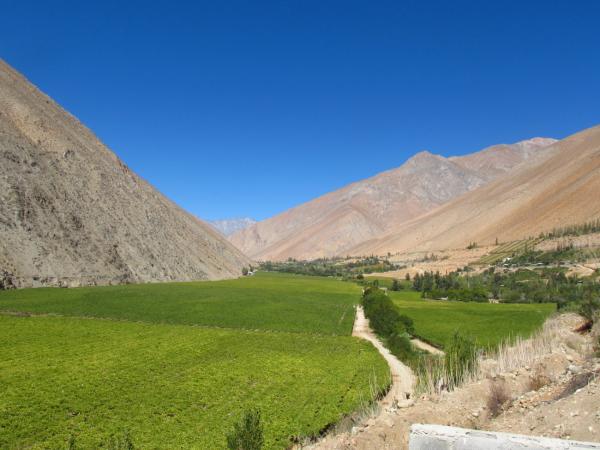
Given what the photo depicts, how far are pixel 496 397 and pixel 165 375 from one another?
49.4 feet

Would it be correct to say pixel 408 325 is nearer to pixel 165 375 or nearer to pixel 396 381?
pixel 396 381

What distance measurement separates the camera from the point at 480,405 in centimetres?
1572

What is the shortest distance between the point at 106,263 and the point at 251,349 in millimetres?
42571

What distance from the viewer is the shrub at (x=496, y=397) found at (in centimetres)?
1559

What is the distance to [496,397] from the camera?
1623cm

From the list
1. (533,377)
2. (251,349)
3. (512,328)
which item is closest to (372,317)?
(512,328)

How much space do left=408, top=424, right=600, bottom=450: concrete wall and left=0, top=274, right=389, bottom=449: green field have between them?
8.90 meters

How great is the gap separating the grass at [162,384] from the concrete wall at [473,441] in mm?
8903

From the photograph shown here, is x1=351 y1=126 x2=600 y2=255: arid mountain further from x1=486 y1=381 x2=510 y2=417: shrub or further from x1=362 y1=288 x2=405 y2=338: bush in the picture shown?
x1=486 y1=381 x2=510 y2=417: shrub

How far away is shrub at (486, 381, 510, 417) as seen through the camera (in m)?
15.6

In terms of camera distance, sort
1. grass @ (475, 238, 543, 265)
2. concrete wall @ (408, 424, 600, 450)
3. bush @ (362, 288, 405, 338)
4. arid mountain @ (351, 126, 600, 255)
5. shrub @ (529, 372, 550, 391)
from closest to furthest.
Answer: concrete wall @ (408, 424, 600, 450) → shrub @ (529, 372, 550, 391) → bush @ (362, 288, 405, 338) → grass @ (475, 238, 543, 265) → arid mountain @ (351, 126, 600, 255)

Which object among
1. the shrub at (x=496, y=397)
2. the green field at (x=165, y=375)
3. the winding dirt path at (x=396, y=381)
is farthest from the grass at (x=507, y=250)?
the shrub at (x=496, y=397)

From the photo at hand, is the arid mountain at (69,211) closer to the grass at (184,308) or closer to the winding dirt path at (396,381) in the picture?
the grass at (184,308)

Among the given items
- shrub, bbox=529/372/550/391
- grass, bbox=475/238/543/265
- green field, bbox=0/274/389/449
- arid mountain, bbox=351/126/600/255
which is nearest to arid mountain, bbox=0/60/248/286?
green field, bbox=0/274/389/449
